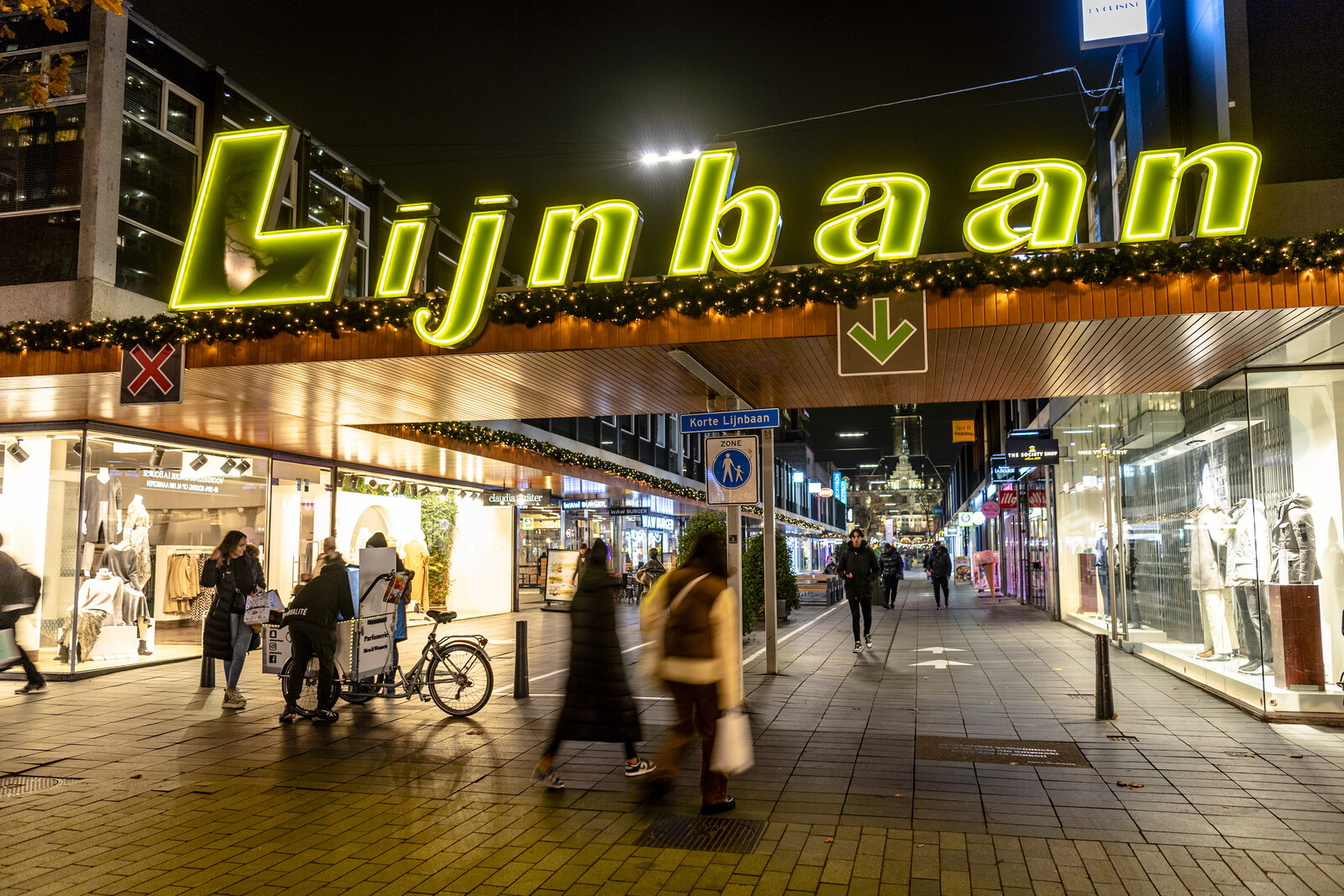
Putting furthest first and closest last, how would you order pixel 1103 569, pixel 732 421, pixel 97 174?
1. pixel 1103 569
2. pixel 97 174
3. pixel 732 421

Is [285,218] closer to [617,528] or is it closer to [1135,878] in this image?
[1135,878]

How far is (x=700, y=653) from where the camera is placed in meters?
5.55

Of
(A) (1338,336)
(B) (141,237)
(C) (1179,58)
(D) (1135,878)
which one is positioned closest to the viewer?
(D) (1135,878)

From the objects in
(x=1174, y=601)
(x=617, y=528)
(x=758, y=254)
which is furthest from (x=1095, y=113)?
(x=617, y=528)

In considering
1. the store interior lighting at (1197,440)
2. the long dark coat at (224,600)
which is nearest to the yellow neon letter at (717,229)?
the store interior lighting at (1197,440)

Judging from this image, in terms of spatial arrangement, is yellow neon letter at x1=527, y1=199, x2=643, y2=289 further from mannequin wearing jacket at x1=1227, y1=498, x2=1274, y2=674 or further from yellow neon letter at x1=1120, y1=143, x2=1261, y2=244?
mannequin wearing jacket at x1=1227, y1=498, x2=1274, y2=674

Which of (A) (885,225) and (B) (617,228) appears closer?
(A) (885,225)

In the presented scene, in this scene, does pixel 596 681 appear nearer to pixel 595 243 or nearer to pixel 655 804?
pixel 655 804

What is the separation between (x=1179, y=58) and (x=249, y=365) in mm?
11487

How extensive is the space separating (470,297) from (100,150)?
7611mm

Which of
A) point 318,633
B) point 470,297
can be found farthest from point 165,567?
point 470,297

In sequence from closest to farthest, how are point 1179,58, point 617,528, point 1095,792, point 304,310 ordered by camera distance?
1. point 1095,792
2. point 304,310
3. point 1179,58
4. point 617,528

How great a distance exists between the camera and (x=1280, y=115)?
959 centimetres

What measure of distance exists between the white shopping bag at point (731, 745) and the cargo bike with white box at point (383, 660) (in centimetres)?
386
